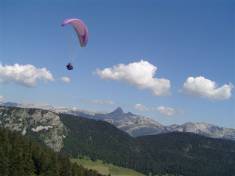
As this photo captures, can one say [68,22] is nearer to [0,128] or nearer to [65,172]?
[65,172]

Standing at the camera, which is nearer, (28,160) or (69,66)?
(69,66)

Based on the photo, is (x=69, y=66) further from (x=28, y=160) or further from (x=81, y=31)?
(x=28, y=160)

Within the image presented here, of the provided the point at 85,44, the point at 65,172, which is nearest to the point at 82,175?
the point at 65,172

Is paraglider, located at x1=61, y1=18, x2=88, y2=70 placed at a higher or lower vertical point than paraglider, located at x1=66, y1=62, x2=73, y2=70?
higher

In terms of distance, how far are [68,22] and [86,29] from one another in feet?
18.2

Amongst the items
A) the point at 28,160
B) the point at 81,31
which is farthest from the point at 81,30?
the point at 28,160

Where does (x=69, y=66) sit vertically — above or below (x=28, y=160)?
above

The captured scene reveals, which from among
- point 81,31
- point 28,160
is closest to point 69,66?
point 81,31

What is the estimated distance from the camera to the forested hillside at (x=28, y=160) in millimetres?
147625

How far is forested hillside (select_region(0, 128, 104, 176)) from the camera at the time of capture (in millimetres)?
147625

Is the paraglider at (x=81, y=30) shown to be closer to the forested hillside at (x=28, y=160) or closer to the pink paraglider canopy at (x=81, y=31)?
the pink paraglider canopy at (x=81, y=31)

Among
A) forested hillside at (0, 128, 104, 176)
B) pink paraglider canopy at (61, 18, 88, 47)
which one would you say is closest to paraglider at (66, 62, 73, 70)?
pink paraglider canopy at (61, 18, 88, 47)

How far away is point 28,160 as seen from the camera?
153750mm

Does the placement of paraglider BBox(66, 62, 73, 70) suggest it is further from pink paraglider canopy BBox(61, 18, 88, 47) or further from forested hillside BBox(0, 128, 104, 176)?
forested hillside BBox(0, 128, 104, 176)
